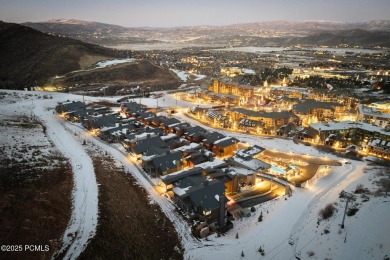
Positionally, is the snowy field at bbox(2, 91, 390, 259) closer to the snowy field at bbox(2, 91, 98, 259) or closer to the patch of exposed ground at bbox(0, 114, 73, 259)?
the snowy field at bbox(2, 91, 98, 259)

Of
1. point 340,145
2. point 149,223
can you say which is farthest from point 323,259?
point 340,145

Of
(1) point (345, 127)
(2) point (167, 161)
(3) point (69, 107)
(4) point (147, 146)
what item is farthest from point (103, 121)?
(1) point (345, 127)

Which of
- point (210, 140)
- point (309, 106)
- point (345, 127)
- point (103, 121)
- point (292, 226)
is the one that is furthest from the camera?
point (309, 106)

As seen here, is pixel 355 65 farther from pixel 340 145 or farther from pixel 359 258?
pixel 359 258

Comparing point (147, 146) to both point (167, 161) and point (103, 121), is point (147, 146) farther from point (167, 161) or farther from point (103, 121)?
point (103, 121)

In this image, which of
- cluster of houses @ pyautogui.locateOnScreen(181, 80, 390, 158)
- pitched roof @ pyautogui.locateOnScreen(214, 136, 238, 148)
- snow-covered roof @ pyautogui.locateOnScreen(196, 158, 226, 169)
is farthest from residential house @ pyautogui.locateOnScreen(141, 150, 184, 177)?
cluster of houses @ pyautogui.locateOnScreen(181, 80, 390, 158)

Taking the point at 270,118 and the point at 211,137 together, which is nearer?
the point at 211,137
